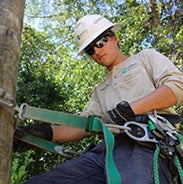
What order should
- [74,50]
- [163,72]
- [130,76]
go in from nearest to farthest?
[163,72]
[130,76]
[74,50]

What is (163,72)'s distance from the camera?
1.96m

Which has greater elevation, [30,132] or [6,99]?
[6,99]

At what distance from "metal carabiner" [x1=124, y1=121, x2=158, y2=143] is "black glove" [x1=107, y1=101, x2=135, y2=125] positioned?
55mm

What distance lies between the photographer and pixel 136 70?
6.88ft

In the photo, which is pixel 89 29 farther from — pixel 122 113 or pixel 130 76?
pixel 122 113

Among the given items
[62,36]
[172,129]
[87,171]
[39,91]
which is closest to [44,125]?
[87,171]

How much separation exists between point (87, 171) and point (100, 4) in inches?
256

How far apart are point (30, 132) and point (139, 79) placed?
0.68 metres

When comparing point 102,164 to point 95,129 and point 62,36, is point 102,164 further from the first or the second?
point 62,36

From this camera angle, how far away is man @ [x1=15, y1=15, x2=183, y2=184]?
1722mm

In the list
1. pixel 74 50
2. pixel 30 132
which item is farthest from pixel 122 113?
pixel 74 50

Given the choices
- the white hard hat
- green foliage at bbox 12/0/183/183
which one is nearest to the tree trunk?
the white hard hat

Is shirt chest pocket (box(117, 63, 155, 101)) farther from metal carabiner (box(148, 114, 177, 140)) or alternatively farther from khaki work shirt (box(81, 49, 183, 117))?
metal carabiner (box(148, 114, 177, 140))

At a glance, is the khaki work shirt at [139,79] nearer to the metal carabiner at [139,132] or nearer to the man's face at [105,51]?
the man's face at [105,51]
